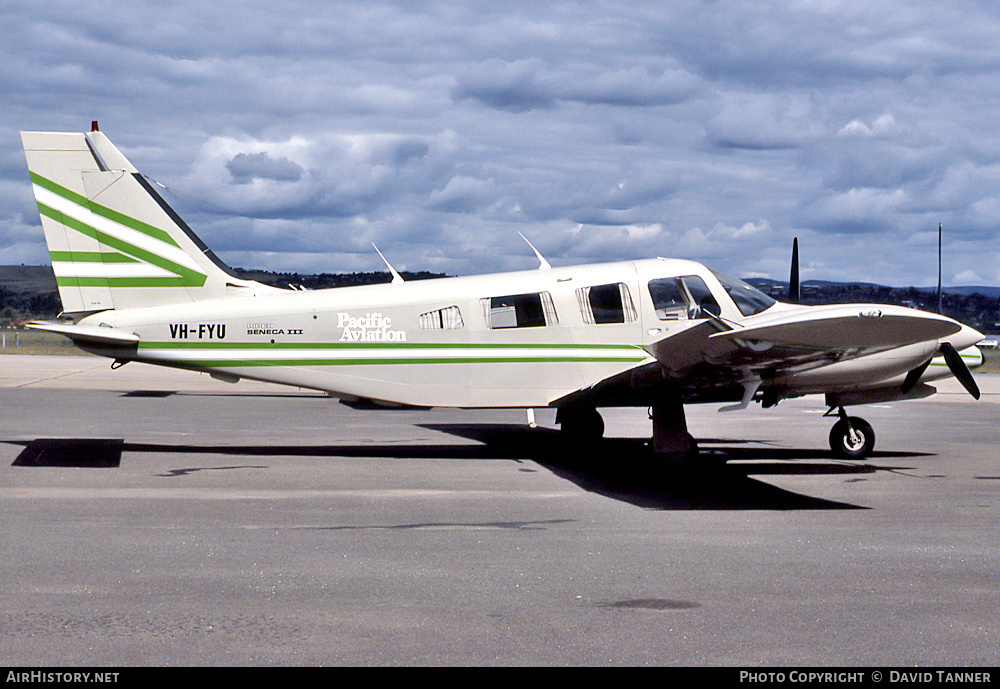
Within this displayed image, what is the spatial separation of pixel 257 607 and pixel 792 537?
15.0 feet

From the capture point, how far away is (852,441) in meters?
13.5

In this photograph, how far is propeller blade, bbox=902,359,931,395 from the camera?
12.4 meters

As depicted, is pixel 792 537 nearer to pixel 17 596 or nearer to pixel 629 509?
pixel 629 509

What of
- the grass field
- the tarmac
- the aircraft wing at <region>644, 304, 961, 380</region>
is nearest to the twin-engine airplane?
the tarmac

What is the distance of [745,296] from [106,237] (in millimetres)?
8411

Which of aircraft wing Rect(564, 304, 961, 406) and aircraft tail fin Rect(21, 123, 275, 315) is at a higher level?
aircraft tail fin Rect(21, 123, 275, 315)

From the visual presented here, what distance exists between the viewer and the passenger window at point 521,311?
12.5 m

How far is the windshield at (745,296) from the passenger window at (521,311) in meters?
2.22

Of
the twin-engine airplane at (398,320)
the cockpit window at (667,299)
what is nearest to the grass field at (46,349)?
the twin-engine airplane at (398,320)

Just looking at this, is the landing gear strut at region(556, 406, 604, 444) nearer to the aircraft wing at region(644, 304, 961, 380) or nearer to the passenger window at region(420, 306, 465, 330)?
the passenger window at region(420, 306, 465, 330)

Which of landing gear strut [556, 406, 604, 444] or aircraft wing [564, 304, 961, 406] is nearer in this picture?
aircraft wing [564, 304, 961, 406]

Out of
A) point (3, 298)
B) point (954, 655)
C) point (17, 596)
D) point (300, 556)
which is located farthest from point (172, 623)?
point (3, 298)

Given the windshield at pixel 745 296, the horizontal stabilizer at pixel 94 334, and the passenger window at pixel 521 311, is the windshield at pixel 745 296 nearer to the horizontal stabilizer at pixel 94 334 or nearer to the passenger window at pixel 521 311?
the passenger window at pixel 521 311

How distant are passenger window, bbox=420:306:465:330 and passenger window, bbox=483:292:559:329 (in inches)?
14.8
